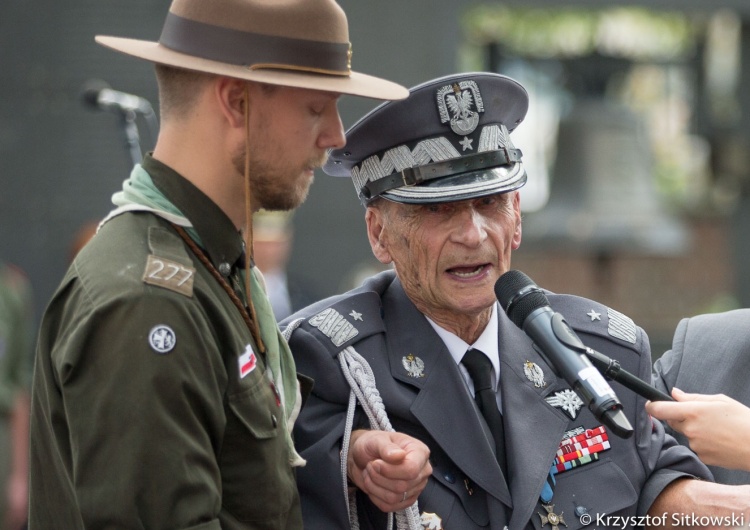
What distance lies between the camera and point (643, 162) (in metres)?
9.52

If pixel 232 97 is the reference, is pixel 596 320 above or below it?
below

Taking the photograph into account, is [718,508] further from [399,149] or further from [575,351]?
[399,149]

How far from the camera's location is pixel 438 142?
3.20m

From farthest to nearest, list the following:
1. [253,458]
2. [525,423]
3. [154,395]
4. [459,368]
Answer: [459,368], [525,423], [253,458], [154,395]

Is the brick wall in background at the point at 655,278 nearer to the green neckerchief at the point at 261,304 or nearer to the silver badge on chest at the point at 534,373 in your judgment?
the silver badge on chest at the point at 534,373

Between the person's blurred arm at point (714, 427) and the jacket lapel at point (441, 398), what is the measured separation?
17.4 inches

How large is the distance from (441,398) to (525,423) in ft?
0.72

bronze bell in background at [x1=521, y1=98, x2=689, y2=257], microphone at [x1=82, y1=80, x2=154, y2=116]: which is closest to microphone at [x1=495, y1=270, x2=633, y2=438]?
microphone at [x1=82, y1=80, x2=154, y2=116]

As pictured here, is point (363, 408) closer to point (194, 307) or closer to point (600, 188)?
point (194, 307)

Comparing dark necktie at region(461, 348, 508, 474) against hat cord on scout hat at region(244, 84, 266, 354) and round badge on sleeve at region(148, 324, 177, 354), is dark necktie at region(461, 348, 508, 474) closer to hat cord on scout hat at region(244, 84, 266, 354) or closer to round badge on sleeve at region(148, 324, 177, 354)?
hat cord on scout hat at region(244, 84, 266, 354)

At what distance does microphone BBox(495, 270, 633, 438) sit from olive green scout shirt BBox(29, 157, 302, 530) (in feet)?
1.84

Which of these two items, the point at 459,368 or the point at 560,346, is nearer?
the point at 560,346

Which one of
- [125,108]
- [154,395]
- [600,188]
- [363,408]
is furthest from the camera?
[600,188]

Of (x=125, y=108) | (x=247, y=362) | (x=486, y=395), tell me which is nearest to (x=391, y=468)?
(x=247, y=362)
